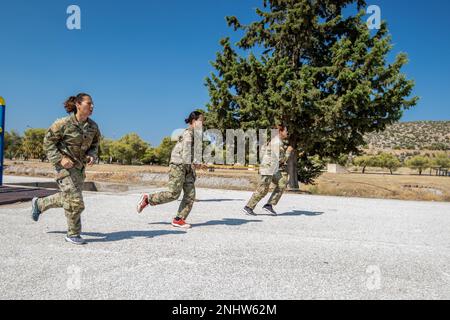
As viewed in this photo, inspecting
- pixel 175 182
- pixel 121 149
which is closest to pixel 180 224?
pixel 175 182

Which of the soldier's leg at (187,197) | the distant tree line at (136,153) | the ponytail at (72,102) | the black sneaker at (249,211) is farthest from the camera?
the distant tree line at (136,153)

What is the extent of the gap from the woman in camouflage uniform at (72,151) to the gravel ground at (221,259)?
439mm

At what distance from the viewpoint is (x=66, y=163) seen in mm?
4699

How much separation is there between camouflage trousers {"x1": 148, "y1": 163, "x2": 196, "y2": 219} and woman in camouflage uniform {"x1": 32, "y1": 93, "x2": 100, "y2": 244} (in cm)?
154

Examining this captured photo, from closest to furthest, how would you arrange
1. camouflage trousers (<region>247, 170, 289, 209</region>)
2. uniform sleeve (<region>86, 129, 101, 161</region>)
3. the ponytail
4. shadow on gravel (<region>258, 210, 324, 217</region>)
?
the ponytail
uniform sleeve (<region>86, 129, 101, 161</region>)
camouflage trousers (<region>247, 170, 289, 209</region>)
shadow on gravel (<region>258, 210, 324, 217</region>)

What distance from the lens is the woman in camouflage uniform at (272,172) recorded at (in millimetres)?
8086

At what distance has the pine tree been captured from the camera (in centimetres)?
1641

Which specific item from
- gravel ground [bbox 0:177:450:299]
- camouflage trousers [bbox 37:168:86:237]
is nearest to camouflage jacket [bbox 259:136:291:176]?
gravel ground [bbox 0:177:450:299]

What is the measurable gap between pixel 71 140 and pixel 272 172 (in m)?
4.52

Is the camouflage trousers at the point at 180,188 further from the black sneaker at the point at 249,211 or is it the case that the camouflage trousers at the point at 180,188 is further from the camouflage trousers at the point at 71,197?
the black sneaker at the point at 249,211

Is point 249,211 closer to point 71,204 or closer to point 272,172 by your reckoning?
point 272,172

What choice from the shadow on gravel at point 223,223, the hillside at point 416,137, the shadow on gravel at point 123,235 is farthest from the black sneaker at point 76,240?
the hillside at point 416,137

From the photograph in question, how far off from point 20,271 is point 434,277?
4104 mm

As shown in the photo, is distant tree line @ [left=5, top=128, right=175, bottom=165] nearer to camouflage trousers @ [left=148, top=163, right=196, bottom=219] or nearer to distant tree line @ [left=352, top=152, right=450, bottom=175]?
distant tree line @ [left=352, top=152, right=450, bottom=175]
